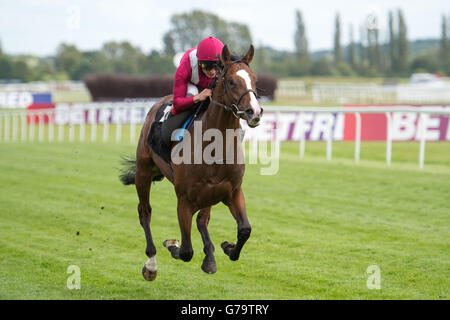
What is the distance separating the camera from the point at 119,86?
112ft

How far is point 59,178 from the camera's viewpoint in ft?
37.4

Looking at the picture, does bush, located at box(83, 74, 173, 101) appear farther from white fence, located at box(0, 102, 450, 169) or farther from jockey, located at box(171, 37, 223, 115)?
jockey, located at box(171, 37, 223, 115)

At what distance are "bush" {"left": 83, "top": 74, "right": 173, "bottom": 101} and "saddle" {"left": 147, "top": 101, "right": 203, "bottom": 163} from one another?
2837 centimetres

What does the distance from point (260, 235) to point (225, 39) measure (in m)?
38.7

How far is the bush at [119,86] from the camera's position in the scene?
33844 millimetres

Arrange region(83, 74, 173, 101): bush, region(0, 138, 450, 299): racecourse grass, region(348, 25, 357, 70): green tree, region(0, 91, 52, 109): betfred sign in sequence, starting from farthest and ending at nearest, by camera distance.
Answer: region(348, 25, 357, 70): green tree, region(0, 91, 52, 109): betfred sign, region(83, 74, 173, 101): bush, region(0, 138, 450, 299): racecourse grass

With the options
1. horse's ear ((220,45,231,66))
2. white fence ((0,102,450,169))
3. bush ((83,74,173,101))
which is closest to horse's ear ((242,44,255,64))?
horse's ear ((220,45,231,66))

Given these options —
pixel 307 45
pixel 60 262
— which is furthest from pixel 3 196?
pixel 307 45

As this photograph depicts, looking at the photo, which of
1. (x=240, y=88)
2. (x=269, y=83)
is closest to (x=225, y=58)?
(x=240, y=88)

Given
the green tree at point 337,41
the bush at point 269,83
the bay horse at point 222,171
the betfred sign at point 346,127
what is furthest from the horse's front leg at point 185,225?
the green tree at point 337,41

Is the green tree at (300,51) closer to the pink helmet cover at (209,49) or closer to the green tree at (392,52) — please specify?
the green tree at (392,52)

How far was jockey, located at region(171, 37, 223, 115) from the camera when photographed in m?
4.97
